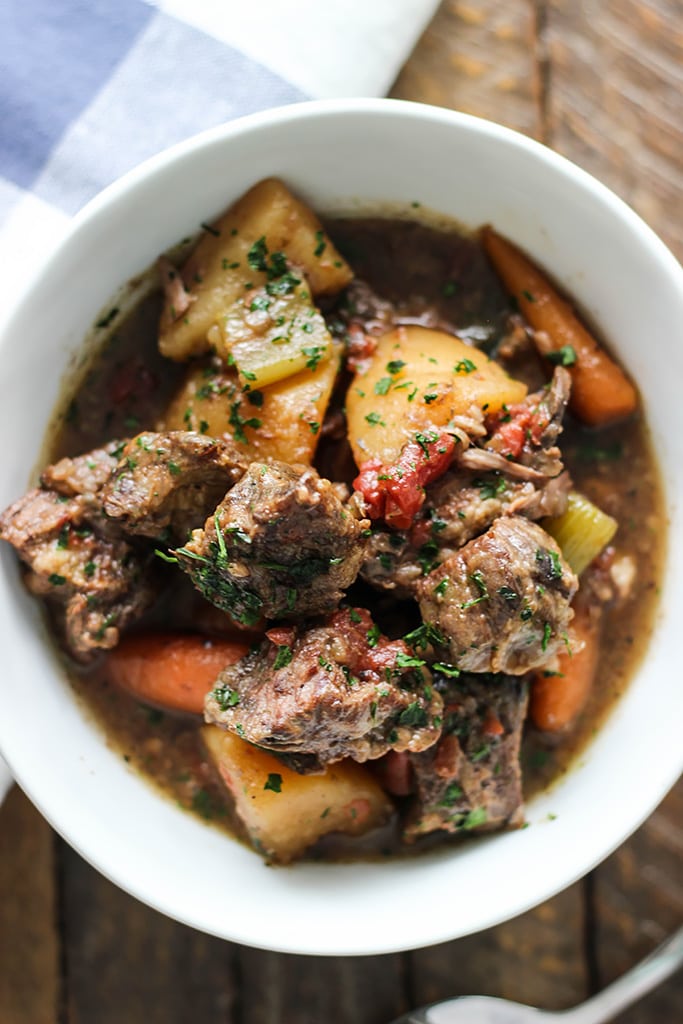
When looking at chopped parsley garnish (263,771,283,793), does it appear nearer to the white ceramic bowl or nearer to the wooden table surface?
the white ceramic bowl

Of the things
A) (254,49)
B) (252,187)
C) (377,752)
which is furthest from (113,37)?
(377,752)

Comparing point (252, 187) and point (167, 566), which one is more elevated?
point (252, 187)

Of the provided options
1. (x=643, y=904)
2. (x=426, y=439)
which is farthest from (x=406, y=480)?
(x=643, y=904)

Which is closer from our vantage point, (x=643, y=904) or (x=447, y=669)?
(x=447, y=669)

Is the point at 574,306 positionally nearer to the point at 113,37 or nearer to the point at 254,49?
the point at 254,49

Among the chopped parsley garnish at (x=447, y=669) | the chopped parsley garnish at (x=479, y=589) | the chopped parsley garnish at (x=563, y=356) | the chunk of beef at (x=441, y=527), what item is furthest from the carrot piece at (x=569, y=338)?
the chopped parsley garnish at (x=447, y=669)

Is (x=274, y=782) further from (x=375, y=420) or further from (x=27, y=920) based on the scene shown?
(x=27, y=920)

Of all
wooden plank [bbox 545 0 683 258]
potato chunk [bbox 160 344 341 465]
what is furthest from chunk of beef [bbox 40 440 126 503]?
wooden plank [bbox 545 0 683 258]
